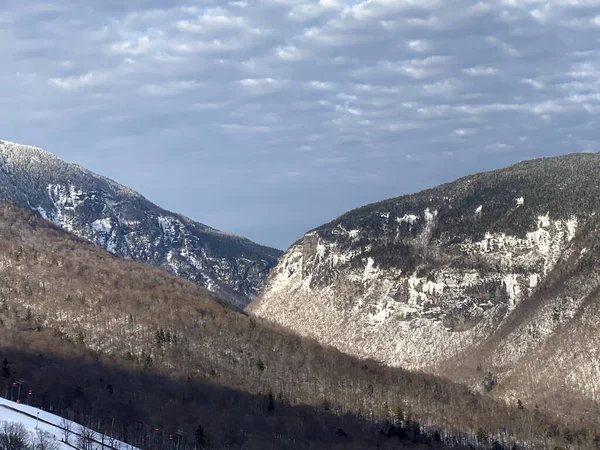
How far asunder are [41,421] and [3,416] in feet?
22.2

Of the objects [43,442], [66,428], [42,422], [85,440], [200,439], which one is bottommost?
[200,439]

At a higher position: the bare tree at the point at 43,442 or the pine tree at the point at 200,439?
the bare tree at the point at 43,442

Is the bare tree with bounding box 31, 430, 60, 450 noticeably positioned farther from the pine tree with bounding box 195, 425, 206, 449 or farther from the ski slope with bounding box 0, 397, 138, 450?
the pine tree with bounding box 195, 425, 206, 449

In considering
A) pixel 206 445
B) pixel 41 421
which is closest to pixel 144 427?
pixel 206 445

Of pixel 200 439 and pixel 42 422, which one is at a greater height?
pixel 42 422

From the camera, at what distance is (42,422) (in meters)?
167

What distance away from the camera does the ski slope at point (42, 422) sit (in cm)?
16075

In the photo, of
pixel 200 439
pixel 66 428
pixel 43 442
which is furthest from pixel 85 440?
pixel 200 439

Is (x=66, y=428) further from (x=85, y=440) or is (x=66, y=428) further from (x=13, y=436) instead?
(x=13, y=436)

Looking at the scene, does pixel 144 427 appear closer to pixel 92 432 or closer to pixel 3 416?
pixel 92 432

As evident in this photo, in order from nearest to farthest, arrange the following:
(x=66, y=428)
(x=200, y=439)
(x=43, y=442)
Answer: (x=43, y=442) < (x=66, y=428) < (x=200, y=439)

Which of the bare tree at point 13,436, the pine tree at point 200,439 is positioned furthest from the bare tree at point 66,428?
the pine tree at point 200,439

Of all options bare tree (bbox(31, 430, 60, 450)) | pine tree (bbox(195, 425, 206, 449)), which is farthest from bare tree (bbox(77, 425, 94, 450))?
pine tree (bbox(195, 425, 206, 449))

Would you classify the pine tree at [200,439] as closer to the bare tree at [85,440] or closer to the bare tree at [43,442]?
the bare tree at [85,440]
